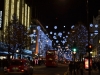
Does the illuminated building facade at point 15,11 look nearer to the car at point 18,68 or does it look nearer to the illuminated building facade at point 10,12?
the illuminated building facade at point 10,12

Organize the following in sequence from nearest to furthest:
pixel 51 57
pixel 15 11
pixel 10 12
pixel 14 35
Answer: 1. pixel 51 57
2. pixel 14 35
3. pixel 10 12
4. pixel 15 11

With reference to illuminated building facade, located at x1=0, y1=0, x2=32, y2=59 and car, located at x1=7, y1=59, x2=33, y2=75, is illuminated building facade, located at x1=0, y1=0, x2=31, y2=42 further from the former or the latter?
car, located at x1=7, y1=59, x2=33, y2=75

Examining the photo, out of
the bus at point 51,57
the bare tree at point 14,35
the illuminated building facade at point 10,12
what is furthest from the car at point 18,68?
the illuminated building facade at point 10,12

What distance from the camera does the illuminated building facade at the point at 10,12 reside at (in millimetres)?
81062

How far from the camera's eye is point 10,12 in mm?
92250

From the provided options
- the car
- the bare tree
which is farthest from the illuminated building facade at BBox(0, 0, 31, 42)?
the car

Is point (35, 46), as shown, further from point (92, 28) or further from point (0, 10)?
point (0, 10)

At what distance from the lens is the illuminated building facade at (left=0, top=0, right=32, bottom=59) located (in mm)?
81062

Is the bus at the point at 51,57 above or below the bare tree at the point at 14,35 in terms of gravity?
below

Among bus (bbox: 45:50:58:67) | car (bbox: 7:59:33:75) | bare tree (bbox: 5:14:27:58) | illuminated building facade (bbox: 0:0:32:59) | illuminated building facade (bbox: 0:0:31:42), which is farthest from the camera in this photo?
illuminated building facade (bbox: 0:0:31:42)

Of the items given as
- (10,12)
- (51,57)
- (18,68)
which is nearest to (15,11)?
(10,12)

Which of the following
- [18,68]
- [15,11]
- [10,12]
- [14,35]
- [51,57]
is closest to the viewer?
[18,68]

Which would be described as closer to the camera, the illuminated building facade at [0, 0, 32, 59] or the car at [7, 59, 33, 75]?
the car at [7, 59, 33, 75]

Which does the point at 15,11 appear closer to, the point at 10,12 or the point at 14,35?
the point at 10,12
